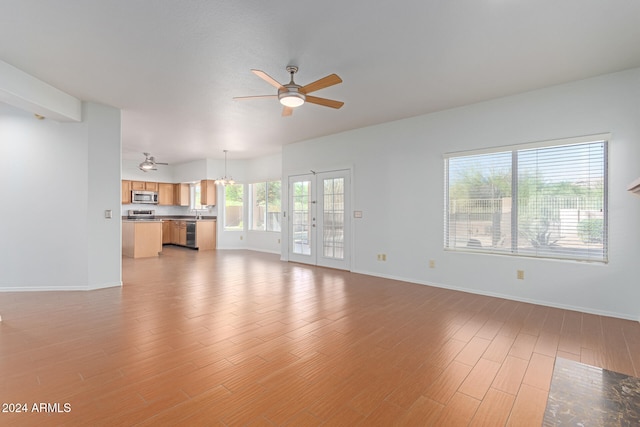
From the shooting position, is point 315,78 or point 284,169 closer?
point 315,78

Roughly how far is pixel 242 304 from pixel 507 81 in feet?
14.3


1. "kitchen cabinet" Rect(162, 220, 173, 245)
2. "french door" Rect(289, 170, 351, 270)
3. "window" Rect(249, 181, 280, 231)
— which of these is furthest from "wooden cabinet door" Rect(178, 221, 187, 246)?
"french door" Rect(289, 170, 351, 270)

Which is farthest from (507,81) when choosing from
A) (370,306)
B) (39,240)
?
(39,240)

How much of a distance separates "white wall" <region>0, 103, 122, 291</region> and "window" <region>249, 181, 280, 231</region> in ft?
15.0

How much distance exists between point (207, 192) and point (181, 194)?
1.85 metres

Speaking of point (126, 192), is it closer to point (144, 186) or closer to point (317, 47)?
point (144, 186)

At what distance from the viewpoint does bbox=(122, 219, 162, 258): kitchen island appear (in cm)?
751

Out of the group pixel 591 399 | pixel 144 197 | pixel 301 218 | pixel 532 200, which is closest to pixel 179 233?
pixel 144 197

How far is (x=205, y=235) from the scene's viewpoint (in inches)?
356

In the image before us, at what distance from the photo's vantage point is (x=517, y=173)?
409cm

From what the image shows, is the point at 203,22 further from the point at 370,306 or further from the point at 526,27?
the point at 370,306

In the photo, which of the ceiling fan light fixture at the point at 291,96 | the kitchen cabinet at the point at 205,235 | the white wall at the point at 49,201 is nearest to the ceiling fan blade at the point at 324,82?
the ceiling fan light fixture at the point at 291,96

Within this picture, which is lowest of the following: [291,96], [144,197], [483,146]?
[144,197]

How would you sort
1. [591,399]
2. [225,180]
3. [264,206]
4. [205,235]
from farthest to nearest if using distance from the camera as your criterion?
[205,235] < [264,206] < [225,180] < [591,399]
